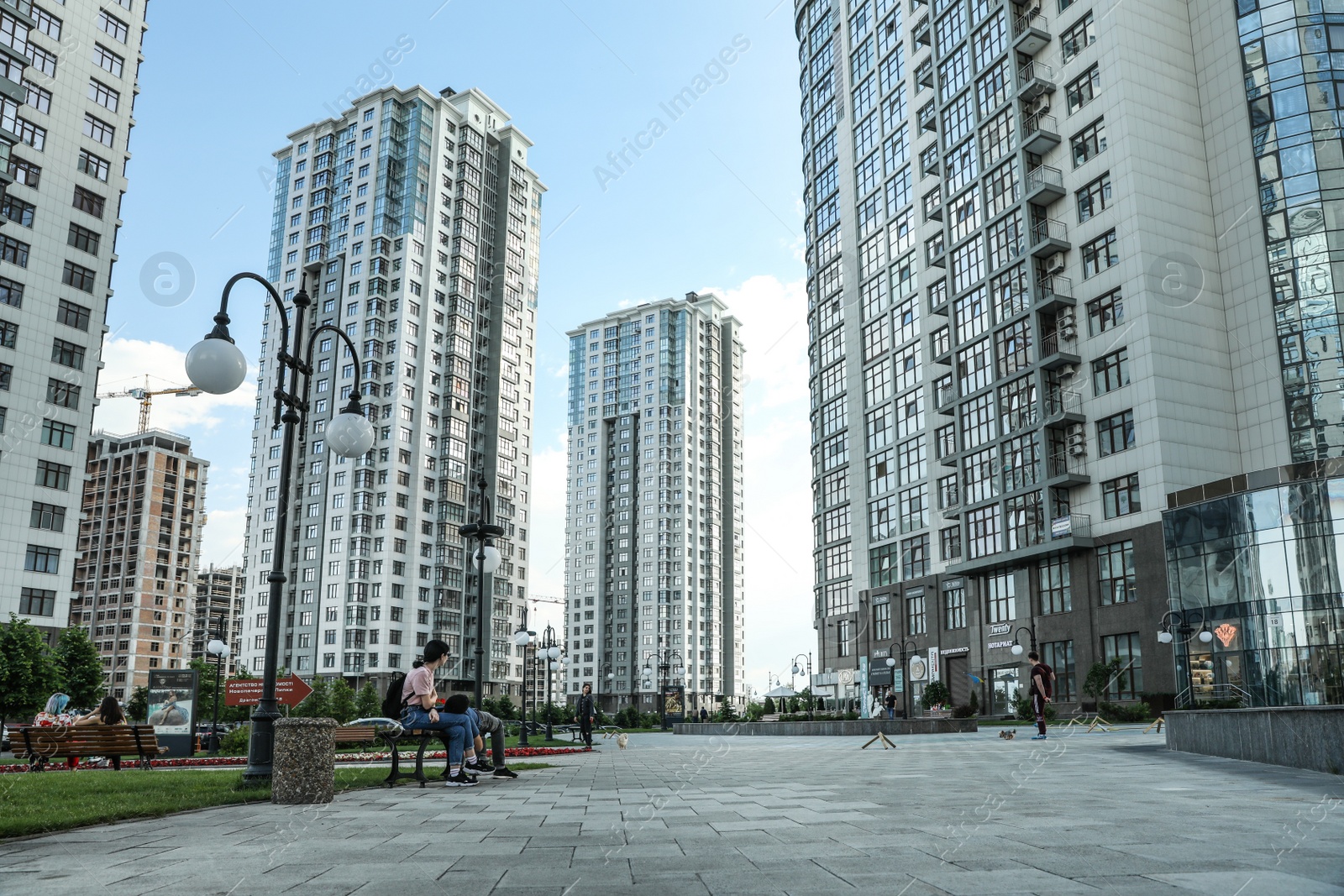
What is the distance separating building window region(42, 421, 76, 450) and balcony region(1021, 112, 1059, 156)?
5314 centimetres

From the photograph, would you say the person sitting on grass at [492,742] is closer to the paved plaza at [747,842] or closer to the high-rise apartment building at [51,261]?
the paved plaza at [747,842]

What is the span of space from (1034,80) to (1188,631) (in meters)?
30.5

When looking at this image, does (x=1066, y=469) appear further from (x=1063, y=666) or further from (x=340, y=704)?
(x=340, y=704)

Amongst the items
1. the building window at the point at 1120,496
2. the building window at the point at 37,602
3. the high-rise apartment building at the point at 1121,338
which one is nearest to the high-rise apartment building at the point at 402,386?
the building window at the point at 37,602

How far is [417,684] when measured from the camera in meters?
11.2

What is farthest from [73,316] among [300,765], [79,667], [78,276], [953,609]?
[953,609]

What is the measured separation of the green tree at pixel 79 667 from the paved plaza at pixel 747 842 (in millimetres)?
43519

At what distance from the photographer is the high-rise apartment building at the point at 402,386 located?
86750mm

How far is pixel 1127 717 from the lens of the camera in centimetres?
4075

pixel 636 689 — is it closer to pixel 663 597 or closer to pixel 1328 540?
pixel 663 597

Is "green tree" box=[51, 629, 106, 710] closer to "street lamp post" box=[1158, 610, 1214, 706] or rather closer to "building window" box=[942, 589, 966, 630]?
"building window" box=[942, 589, 966, 630]

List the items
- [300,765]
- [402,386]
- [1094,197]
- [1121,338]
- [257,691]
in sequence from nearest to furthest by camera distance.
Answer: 1. [300,765]
2. [257,691]
3. [1121,338]
4. [1094,197]
5. [402,386]

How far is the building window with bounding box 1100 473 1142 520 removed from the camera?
45625 millimetres

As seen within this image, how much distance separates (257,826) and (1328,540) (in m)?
41.7
